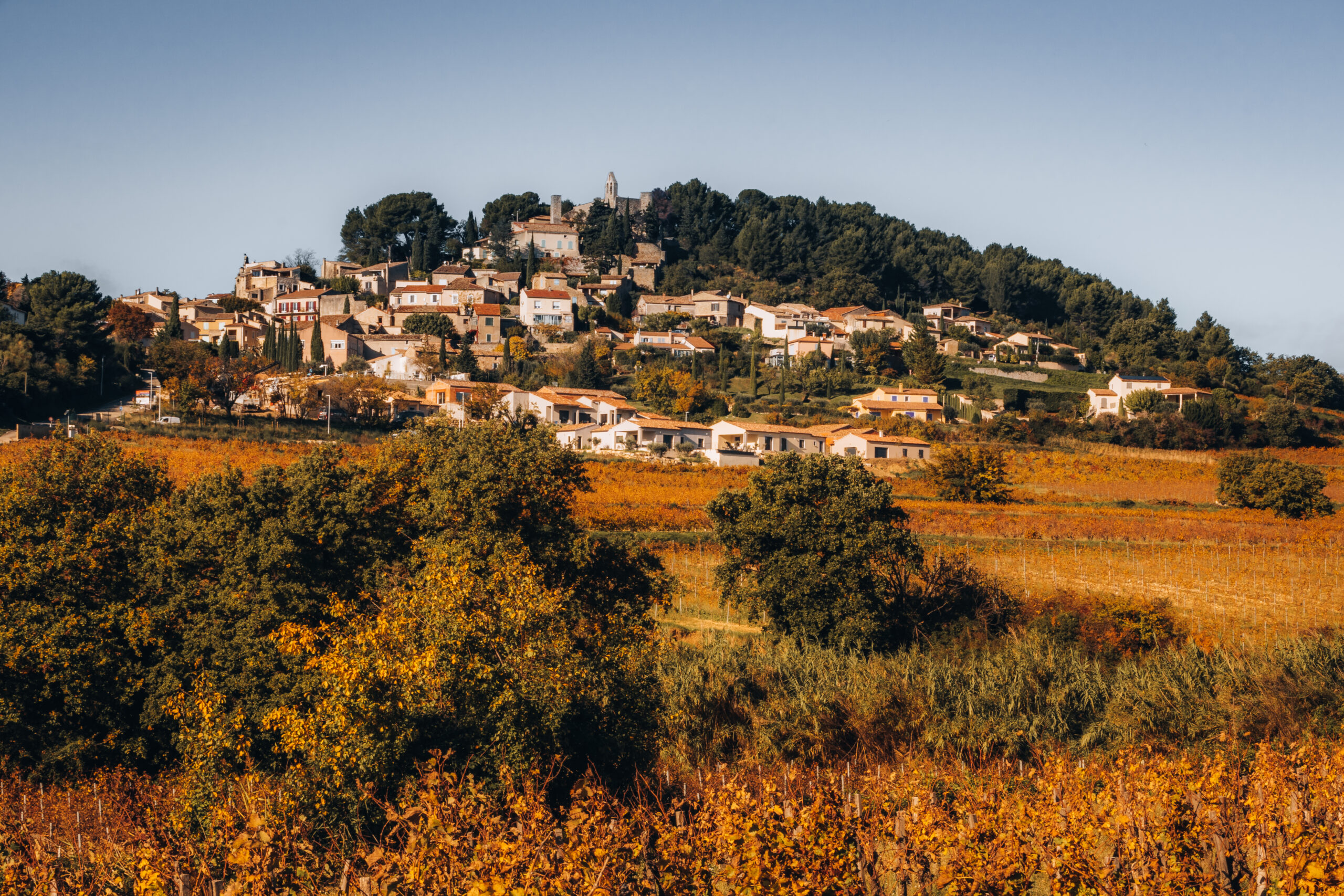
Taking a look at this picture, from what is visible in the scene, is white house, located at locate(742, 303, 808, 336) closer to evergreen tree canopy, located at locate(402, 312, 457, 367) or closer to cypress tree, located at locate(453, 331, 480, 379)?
evergreen tree canopy, located at locate(402, 312, 457, 367)

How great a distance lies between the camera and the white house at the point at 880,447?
58500mm

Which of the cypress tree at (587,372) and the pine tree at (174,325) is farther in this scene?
the pine tree at (174,325)

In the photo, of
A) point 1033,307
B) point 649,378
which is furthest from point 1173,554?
point 1033,307

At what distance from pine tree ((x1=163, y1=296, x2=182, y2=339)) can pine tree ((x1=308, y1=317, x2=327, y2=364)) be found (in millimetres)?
9898

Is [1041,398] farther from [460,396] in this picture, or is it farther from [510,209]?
[510,209]

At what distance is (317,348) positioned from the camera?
78375mm

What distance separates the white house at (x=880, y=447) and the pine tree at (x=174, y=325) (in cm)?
5034

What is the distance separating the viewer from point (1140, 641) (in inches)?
962

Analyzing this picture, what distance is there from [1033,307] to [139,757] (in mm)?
110997

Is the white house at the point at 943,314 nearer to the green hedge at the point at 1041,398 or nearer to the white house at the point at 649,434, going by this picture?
the green hedge at the point at 1041,398

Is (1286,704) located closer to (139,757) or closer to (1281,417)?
(139,757)

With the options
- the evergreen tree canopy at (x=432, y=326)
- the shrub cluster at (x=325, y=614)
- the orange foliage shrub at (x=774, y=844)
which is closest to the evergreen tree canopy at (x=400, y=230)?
the evergreen tree canopy at (x=432, y=326)

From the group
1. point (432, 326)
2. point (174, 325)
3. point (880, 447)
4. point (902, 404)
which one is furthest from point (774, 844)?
point (174, 325)

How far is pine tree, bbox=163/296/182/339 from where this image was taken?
78562 mm
